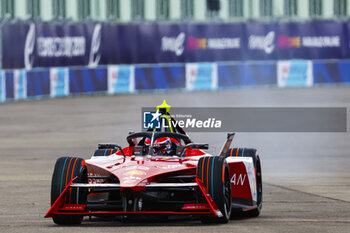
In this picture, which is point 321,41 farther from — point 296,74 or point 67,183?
point 67,183

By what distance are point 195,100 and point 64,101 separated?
4.71 metres

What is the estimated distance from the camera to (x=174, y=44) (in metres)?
44.6

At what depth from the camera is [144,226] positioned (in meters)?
10.0

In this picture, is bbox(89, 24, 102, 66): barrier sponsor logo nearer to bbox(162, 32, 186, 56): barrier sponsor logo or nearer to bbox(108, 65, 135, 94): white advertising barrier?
bbox(108, 65, 135, 94): white advertising barrier

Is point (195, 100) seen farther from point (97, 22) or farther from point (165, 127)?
point (165, 127)

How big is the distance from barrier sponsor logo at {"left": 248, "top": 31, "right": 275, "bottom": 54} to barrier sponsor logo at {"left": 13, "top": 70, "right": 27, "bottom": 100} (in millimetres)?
12323

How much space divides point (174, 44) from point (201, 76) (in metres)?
1.80

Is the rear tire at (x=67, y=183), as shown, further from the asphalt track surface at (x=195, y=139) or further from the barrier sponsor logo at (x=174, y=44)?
the barrier sponsor logo at (x=174, y=44)

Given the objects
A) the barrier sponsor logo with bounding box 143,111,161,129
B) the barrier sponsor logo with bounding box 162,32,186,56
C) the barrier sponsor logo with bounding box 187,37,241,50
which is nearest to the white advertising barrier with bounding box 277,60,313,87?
the barrier sponsor logo with bounding box 187,37,241,50

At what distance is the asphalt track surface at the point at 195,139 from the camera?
10344 millimetres

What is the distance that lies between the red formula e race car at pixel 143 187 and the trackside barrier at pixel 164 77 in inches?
1011

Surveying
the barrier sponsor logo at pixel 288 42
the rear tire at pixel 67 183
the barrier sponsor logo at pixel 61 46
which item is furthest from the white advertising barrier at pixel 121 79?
the rear tire at pixel 67 183

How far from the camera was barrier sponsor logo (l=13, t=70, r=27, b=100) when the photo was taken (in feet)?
120

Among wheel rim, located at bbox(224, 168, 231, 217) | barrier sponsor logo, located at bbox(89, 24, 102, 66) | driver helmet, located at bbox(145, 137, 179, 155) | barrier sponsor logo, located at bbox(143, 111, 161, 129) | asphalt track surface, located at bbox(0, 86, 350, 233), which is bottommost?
asphalt track surface, located at bbox(0, 86, 350, 233)
